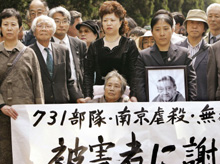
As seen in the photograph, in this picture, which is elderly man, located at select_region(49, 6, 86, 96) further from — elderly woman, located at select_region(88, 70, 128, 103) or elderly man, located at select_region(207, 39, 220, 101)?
elderly man, located at select_region(207, 39, 220, 101)

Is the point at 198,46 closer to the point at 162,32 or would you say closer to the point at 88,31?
the point at 162,32

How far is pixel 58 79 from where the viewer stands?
20.4 feet

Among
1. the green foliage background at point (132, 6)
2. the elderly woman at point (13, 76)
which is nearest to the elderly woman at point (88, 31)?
the elderly woman at point (13, 76)

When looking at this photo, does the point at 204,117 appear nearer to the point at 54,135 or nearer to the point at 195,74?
the point at 195,74

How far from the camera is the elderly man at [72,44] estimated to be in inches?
254

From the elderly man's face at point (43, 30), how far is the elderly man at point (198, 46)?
5.17ft

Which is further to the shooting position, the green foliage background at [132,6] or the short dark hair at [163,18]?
the green foliage background at [132,6]

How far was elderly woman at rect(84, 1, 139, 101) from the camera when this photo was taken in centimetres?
623

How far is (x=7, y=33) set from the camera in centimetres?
596

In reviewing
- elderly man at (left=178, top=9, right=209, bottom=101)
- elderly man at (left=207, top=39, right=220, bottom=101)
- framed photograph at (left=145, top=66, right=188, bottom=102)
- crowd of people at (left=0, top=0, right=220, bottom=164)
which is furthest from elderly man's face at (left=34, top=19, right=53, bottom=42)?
elderly man at (left=207, top=39, right=220, bottom=101)

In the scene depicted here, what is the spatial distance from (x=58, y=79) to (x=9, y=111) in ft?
2.27

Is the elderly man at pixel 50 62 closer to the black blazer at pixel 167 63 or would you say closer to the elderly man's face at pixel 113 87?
the elderly man's face at pixel 113 87

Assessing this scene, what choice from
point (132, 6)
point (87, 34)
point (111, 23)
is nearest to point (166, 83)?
point (111, 23)

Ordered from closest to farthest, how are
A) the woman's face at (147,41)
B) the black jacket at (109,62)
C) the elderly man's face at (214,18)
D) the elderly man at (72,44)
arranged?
the black jacket at (109,62)
the elderly man at (72,44)
the elderly man's face at (214,18)
the woman's face at (147,41)
